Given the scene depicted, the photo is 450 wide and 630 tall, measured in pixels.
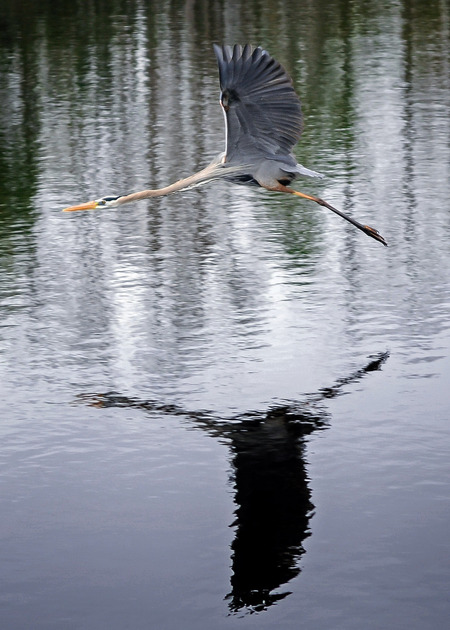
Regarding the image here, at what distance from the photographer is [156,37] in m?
26.2

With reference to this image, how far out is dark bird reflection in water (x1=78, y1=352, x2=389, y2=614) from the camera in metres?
6.24

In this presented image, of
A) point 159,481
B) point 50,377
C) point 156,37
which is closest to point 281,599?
point 159,481

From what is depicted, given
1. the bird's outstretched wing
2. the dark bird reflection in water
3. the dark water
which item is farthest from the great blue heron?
the dark bird reflection in water

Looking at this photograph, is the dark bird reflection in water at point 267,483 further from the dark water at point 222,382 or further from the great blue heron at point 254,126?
the great blue heron at point 254,126

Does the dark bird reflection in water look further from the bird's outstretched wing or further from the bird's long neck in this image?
the bird's outstretched wing

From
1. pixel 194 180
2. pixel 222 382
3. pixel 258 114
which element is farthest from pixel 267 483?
pixel 258 114

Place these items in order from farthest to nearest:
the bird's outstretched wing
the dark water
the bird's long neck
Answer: the bird's long neck, the bird's outstretched wing, the dark water

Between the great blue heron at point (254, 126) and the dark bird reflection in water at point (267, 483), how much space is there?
158 centimetres

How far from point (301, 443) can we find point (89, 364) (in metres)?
2.05

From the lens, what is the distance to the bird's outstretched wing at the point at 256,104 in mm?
8617

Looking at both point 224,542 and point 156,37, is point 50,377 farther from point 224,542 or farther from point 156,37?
point 156,37

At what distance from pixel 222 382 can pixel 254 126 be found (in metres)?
1.86

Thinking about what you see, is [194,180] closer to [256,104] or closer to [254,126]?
[254,126]

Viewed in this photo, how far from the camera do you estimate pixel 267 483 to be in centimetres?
719
